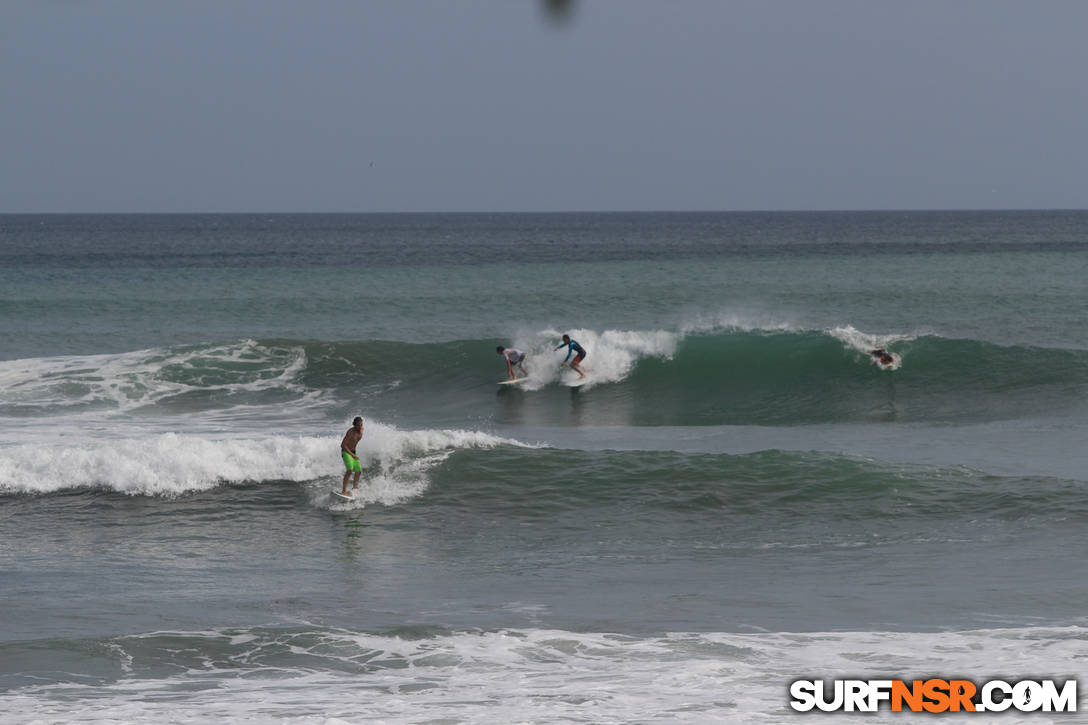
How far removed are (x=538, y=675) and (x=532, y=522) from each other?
213 inches

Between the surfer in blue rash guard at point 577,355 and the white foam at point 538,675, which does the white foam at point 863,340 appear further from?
the white foam at point 538,675

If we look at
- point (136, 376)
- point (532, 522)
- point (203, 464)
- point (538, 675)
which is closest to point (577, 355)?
point (136, 376)

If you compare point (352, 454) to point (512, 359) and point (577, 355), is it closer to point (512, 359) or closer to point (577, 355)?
point (512, 359)

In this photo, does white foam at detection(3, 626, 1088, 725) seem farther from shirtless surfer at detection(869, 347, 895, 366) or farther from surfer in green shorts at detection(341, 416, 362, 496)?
shirtless surfer at detection(869, 347, 895, 366)

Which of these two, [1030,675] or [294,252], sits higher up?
[294,252]

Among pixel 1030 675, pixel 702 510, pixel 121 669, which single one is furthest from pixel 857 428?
pixel 121 669

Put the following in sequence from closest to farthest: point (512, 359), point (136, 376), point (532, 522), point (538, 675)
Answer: point (538, 675), point (532, 522), point (136, 376), point (512, 359)

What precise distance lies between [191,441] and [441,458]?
3464 millimetres

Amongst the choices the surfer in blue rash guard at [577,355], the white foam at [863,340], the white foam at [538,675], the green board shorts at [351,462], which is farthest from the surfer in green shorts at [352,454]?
the white foam at [863,340]

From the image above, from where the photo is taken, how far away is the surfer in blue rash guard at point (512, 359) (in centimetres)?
2478

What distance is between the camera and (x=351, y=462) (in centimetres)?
1530

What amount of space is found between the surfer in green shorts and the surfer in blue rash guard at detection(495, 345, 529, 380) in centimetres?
921

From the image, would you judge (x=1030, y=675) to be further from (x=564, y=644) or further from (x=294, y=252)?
(x=294, y=252)

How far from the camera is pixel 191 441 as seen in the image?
16.6m
